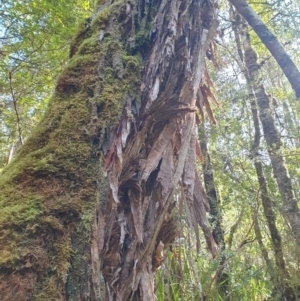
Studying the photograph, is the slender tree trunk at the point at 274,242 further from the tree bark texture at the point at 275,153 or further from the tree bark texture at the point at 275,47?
the tree bark texture at the point at 275,47

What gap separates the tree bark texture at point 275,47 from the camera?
245cm

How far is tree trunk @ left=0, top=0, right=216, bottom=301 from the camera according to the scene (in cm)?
98

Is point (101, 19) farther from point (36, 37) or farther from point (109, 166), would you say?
point (36, 37)

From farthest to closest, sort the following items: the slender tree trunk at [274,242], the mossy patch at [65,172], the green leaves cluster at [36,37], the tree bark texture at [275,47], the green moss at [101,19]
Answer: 1. the slender tree trunk at [274,242]
2. the green leaves cluster at [36,37]
3. the tree bark texture at [275,47]
4. the green moss at [101,19]
5. the mossy patch at [65,172]

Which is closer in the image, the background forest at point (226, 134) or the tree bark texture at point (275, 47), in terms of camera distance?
the tree bark texture at point (275, 47)

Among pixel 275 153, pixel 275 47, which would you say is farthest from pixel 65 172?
pixel 275 153

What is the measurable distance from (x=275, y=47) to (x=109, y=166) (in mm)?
2106

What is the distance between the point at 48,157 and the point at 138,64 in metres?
0.71

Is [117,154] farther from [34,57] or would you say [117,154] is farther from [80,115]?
[34,57]

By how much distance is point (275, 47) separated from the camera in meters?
2.69

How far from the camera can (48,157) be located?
1.21m

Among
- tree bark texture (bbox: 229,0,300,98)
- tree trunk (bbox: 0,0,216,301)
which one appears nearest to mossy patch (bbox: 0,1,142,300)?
tree trunk (bbox: 0,0,216,301)

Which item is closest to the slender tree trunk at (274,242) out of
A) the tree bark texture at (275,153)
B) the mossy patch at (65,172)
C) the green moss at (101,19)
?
the tree bark texture at (275,153)

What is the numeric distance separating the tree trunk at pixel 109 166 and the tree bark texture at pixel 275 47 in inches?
28.4
